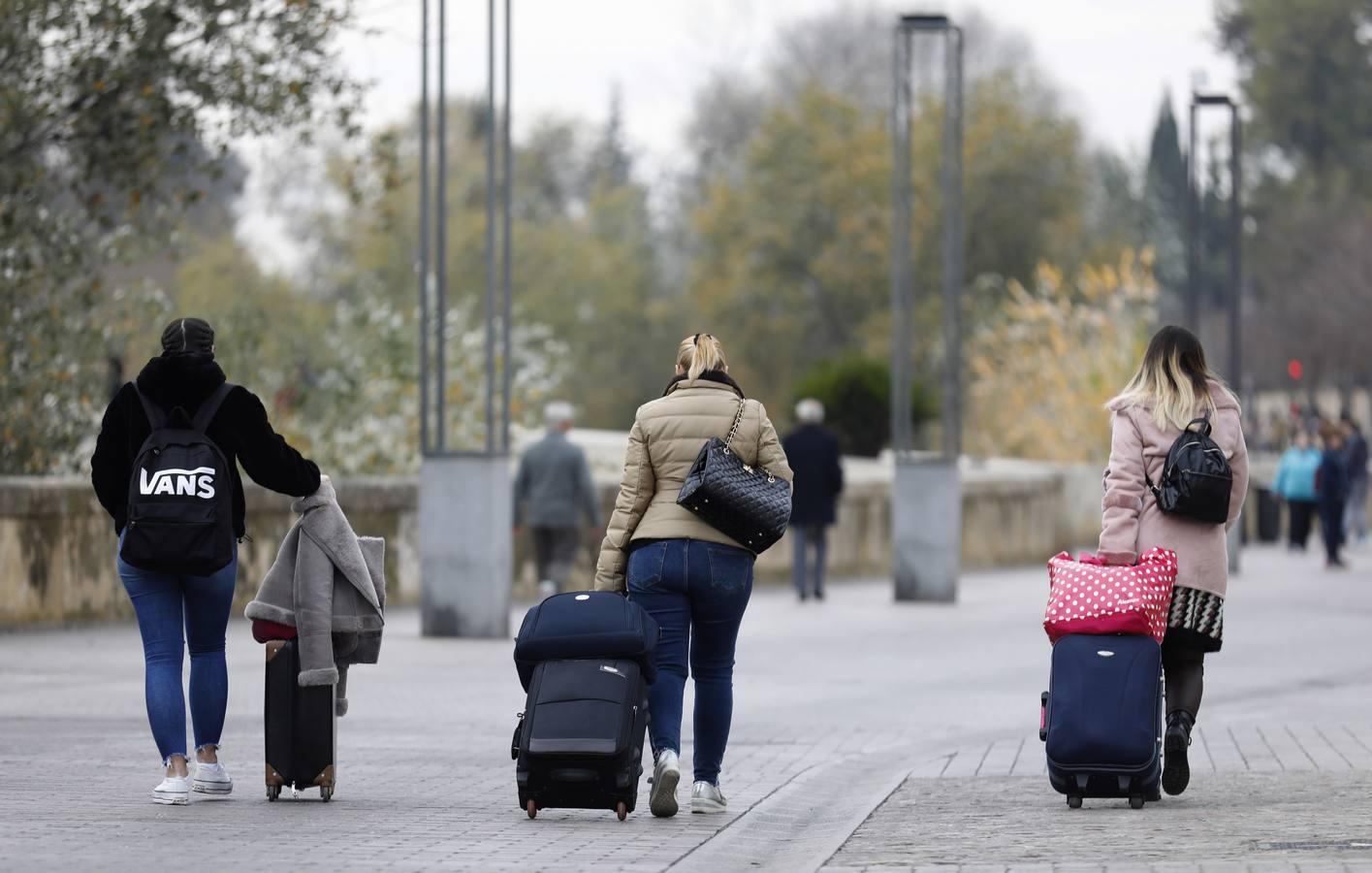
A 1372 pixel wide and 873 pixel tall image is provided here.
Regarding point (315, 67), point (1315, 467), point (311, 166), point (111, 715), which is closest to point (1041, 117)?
point (311, 166)

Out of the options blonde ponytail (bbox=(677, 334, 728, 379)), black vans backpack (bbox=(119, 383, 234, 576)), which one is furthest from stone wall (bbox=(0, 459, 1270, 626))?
blonde ponytail (bbox=(677, 334, 728, 379))

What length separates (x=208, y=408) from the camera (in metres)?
8.77

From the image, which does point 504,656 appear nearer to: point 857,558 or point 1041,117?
point 857,558

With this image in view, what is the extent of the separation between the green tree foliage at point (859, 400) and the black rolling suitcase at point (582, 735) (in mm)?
27675

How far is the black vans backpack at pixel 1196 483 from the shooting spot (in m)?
8.96

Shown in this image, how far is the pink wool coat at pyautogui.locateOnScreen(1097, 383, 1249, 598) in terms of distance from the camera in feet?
A: 29.8

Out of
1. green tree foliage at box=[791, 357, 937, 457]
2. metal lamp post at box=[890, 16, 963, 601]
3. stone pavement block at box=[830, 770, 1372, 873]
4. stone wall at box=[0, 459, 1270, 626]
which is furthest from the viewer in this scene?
green tree foliage at box=[791, 357, 937, 457]

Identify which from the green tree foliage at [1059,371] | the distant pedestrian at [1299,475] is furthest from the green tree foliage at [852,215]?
the distant pedestrian at [1299,475]

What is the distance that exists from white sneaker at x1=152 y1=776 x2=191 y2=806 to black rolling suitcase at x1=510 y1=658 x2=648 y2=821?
123 centimetres

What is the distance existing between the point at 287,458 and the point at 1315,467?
22.3 metres

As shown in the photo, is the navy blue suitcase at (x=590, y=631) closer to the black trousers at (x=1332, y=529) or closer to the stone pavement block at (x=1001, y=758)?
the stone pavement block at (x=1001, y=758)

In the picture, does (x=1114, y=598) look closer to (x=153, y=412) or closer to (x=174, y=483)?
(x=174, y=483)

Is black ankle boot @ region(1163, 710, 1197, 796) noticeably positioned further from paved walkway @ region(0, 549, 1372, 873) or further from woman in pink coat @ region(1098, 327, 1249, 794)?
paved walkway @ region(0, 549, 1372, 873)

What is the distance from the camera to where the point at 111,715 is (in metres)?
12.1
